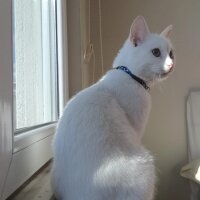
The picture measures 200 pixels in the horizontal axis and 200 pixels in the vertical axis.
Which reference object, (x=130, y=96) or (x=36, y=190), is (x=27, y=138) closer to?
(x=36, y=190)

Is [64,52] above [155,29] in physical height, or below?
below

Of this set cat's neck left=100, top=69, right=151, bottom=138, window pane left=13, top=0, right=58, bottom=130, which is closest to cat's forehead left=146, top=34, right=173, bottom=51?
cat's neck left=100, top=69, right=151, bottom=138

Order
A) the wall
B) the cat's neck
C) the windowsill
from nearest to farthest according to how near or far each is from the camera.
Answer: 1. the windowsill
2. the cat's neck
3. the wall

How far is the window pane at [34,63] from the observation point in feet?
2.38

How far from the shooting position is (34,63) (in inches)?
35.6

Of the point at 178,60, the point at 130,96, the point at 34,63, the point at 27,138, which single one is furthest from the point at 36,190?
the point at 178,60

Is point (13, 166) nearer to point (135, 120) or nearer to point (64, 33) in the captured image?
point (135, 120)

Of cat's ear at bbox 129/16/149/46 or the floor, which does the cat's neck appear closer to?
cat's ear at bbox 129/16/149/46

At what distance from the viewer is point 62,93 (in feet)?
4.01

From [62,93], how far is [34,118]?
0.35 m

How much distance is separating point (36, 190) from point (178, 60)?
143 centimetres

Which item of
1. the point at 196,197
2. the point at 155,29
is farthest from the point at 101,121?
the point at 155,29

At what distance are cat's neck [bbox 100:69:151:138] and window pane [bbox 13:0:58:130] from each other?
0.65 ft

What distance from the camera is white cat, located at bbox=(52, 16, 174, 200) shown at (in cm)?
54
